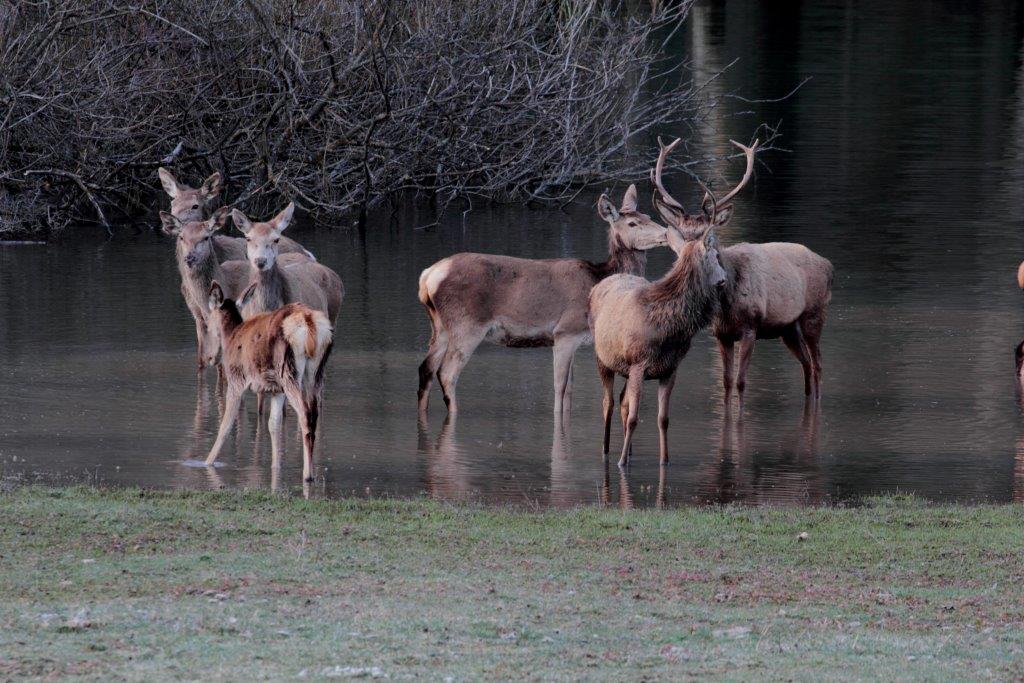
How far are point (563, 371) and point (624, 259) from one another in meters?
1.42

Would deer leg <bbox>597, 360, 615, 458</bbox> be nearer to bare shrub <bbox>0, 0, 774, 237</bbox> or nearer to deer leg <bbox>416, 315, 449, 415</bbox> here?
deer leg <bbox>416, 315, 449, 415</bbox>

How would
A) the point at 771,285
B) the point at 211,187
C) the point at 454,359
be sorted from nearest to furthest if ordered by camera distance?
the point at 454,359 → the point at 771,285 → the point at 211,187

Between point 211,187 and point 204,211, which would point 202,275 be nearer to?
point 204,211

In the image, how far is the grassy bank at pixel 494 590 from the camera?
7.24 metres

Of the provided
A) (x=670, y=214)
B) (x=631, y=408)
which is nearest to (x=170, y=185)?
(x=670, y=214)

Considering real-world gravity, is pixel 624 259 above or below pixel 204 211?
below

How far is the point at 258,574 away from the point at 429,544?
1.15 m

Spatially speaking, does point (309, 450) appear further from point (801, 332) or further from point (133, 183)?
point (133, 183)

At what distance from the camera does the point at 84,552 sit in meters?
9.27

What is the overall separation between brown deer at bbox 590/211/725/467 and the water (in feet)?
1.35

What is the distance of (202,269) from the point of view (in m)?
15.2

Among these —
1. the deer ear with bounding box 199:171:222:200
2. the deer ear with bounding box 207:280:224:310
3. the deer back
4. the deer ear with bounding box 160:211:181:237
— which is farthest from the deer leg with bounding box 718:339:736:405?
the deer ear with bounding box 199:171:222:200

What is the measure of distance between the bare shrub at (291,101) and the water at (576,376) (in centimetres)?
87

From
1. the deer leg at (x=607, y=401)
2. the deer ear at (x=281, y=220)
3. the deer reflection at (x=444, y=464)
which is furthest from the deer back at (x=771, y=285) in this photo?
the deer ear at (x=281, y=220)
